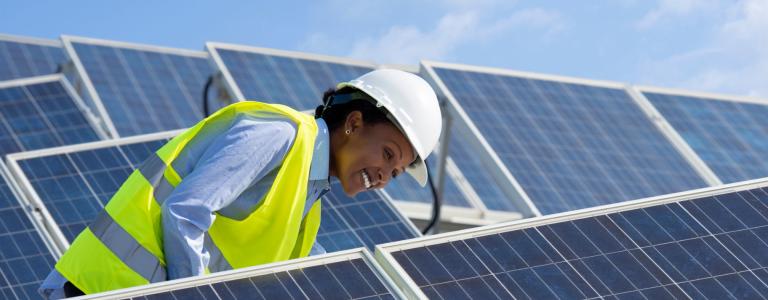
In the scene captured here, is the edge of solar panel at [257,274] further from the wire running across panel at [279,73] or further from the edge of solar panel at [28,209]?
the wire running across panel at [279,73]

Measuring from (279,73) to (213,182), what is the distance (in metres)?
13.0

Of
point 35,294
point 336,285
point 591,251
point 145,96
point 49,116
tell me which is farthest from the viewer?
point 145,96

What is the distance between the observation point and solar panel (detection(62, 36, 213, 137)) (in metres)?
19.1

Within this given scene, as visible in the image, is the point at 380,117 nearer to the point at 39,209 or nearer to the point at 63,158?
the point at 39,209

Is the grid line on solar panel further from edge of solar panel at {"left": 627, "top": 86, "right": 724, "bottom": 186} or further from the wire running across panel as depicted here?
edge of solar panel at {"left": 627, "top": 86, "right": 724, "bottom": 186}

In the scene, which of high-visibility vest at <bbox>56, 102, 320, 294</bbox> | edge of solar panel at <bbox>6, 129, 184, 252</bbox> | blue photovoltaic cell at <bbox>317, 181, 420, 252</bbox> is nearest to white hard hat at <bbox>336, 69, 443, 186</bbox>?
high-visibility vest at <bbox>56, 102, 320, 294</bbox>

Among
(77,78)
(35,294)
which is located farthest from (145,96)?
(35,294)

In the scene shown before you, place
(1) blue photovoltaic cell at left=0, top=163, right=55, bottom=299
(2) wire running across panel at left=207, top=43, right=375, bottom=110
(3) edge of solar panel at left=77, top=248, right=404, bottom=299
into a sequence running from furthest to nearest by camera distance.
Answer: (2) wire running across panel at left=207, top=43, right=375, bottom=110
(1) blue photovoltaic cell at left=0, top=163, right=55, bottom=299
(3) edge of solar panel at left=77, top=248, right=404, bottom=299

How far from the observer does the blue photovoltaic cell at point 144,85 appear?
19.2 metres

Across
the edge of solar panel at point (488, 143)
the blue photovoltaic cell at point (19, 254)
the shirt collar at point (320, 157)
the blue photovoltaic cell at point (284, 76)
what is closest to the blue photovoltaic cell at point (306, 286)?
the shirt collar at point (320, 157)

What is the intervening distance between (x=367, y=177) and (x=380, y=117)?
0.26m

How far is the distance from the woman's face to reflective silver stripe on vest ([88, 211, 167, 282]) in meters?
0.79

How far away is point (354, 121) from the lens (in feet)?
23.0

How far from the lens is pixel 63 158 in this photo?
44.4ft
